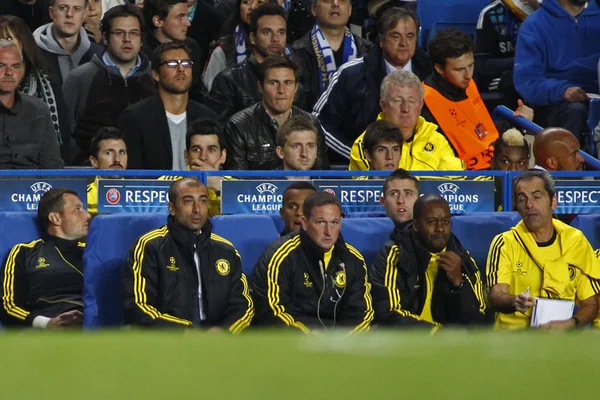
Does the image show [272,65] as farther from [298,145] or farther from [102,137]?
[102,137]

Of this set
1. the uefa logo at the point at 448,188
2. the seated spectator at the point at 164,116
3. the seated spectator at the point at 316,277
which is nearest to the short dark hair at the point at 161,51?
the seated spectator at the point at 164,116

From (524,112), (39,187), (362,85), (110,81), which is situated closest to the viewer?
(39,187)

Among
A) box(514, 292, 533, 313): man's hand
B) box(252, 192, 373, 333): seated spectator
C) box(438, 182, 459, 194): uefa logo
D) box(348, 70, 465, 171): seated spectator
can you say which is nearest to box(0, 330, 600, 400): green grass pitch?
box(252, 192, 373, 333): seated spectator

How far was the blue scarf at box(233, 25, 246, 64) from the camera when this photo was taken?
906 cm

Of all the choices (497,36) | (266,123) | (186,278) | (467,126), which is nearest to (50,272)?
(186,278)

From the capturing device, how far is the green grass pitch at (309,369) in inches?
48.2

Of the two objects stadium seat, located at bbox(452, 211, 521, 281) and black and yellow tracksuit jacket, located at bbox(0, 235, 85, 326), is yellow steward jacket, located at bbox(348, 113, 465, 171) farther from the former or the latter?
black and yellow tracksuit jacket, located at bbox(0, 235, 85, 326)

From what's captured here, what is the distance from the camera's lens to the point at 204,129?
725 centimetres

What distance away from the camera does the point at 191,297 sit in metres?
6.05

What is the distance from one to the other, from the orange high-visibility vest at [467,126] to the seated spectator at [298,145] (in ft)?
4.06

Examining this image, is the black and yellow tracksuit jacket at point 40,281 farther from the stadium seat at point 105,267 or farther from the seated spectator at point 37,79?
the seated spectator at point 37,79

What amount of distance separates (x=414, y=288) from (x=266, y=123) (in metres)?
1.99

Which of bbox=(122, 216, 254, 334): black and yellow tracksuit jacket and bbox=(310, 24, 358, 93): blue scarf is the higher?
bbox=(310, 24, 358, 93): blue scarf

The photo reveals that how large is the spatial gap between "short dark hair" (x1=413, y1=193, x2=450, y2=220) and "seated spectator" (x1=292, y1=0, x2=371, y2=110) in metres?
2.78
